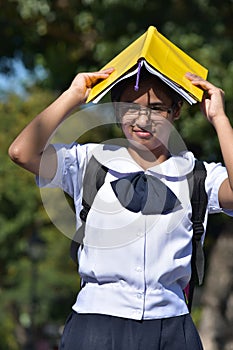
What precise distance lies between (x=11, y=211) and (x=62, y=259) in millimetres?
8286

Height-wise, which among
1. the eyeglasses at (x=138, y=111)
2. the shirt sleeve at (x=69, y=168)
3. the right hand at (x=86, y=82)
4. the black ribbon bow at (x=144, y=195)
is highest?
the right hand at (x=86, y=82)

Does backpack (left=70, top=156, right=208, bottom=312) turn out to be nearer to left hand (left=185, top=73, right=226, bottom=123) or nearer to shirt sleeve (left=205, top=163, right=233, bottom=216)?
shirt sleeve (left=205, top=163, right=233, bottom=216)

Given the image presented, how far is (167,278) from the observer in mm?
2904

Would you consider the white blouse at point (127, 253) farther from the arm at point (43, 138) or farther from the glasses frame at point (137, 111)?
the glasses frame at point (137, 111)

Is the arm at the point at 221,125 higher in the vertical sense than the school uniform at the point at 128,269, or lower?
higher

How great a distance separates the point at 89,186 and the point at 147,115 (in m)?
0.31

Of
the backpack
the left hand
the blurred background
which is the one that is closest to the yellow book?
the left hand

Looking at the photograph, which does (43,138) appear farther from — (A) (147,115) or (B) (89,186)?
(A) (147,115)

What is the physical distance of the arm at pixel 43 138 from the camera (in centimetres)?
291

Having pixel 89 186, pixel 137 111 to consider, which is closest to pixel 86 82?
pixel 137 111

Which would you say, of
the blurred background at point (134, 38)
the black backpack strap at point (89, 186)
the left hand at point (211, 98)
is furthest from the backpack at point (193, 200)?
the blurred background at point (134, 38)

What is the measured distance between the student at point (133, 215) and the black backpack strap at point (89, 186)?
0.02 meters

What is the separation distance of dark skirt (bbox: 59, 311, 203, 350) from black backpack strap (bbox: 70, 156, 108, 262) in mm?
263

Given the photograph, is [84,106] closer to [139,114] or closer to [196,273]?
[139,114]
